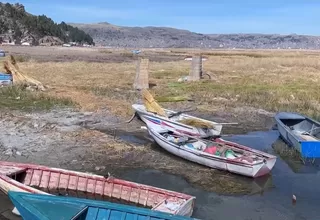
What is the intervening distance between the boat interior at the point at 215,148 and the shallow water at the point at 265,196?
2.74 feet

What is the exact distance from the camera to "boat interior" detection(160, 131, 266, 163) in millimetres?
13666

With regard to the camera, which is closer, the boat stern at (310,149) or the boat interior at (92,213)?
the boat interior at (92,213)

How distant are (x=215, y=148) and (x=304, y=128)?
641 cm

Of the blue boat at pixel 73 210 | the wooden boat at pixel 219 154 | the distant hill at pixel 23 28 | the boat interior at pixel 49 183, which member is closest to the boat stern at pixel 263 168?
the wooden boat at pixel 219 154

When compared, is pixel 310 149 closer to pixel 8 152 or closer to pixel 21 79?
pixel 8 152

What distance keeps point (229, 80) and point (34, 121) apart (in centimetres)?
2373

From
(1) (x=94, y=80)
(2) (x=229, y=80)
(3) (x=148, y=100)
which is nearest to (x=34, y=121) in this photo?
(3) (x=148, y=100)

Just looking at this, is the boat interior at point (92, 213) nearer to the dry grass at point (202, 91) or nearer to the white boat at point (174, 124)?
the white boat at point (174, 124)

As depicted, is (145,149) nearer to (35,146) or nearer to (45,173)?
(35,146)

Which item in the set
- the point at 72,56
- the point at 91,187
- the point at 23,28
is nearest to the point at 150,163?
the point at 91,187

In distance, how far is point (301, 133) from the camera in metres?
18.3

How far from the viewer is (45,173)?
443 inches

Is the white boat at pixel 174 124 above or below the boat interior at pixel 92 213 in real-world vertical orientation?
below

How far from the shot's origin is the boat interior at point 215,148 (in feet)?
44.8
